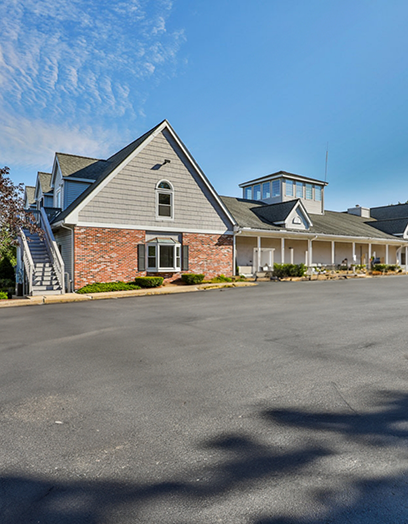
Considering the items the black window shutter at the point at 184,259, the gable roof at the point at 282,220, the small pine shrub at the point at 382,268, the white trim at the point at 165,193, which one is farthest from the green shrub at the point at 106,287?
the small pine shrub at the point at 382,268

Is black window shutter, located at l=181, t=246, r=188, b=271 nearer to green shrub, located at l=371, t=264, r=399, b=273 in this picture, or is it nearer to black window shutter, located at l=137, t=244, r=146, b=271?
black window shutter, located at l=137, t=244, r=146, b=271

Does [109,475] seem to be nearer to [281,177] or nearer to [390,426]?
[390,426]

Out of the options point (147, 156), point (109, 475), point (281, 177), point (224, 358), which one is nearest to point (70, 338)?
point (224, 358)

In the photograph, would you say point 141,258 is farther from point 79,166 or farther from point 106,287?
point 79,166

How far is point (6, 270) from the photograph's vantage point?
2100 centimetres

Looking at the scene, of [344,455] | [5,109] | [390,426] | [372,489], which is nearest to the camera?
[372,489]

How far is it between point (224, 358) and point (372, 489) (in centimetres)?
345

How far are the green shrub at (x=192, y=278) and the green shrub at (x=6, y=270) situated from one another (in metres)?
10.3

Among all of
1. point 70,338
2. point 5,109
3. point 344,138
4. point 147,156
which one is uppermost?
point 344,138

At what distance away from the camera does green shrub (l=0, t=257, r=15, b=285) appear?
20.8 m

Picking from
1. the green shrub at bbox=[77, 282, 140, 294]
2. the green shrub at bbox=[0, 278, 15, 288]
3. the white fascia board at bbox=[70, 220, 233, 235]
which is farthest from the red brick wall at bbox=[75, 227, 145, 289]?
the green shrub at bbox=[0, 278, 15, 288]

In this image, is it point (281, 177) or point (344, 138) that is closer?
point (344, 138)

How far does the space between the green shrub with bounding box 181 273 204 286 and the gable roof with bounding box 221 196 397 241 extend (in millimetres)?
5649

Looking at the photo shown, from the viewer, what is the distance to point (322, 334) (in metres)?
7.53
